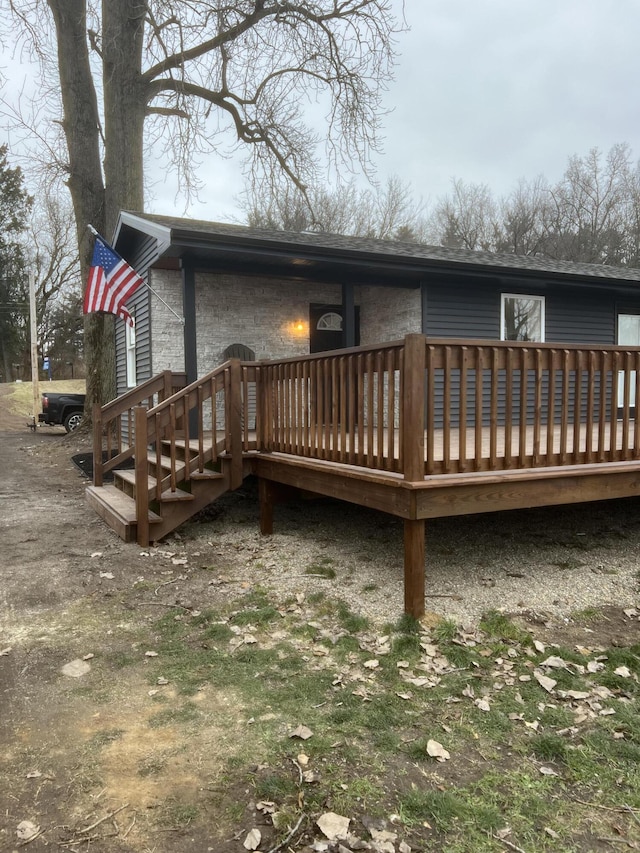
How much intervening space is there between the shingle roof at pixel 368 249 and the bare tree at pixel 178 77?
477 centimetres

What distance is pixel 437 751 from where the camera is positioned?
252 centimetres

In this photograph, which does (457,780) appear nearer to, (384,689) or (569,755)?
(569,755)

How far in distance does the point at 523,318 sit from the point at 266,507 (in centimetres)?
636

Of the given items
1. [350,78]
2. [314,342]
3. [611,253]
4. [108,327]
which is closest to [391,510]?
[314,342]

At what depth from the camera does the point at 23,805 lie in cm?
218

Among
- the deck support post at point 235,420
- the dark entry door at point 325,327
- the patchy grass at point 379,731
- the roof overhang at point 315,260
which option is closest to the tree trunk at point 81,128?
the roof overhang at point 315,260

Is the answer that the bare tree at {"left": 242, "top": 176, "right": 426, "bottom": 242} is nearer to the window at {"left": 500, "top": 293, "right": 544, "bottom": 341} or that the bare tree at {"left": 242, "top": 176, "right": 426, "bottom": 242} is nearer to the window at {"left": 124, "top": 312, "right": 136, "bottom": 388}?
the window at {"left": 124, "top": 312, "right": 136, "bottom": 388}

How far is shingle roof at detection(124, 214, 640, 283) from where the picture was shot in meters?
7.39

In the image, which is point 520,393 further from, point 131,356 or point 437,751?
point 131,356

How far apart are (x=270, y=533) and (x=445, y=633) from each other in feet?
8.96

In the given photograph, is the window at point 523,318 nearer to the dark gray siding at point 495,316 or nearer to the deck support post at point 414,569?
the dark gray siding at point 495,316

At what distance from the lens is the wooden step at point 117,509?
553 cm

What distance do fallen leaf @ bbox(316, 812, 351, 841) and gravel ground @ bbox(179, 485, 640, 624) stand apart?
1.89m

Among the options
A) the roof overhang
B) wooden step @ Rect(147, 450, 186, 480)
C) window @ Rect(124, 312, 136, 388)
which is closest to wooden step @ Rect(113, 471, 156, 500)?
wooden step @ Rect(147, 450, 186, 480)
